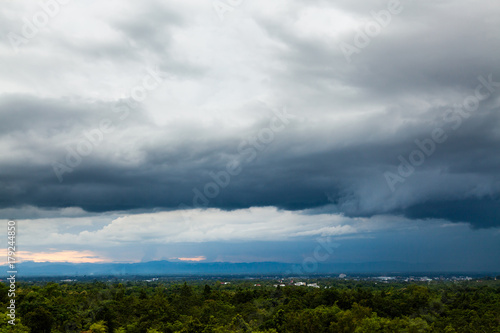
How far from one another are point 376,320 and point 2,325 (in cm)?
4739

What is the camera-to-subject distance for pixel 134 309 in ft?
296

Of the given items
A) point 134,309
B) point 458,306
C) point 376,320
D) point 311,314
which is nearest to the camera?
point 376,320

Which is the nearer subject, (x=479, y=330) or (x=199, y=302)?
(x=479, y=330)

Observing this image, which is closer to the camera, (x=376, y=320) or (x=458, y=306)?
(x=376, y=320)

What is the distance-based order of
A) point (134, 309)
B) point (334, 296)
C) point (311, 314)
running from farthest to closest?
point (334, 296)
point (134, 309)
point (311, 314)

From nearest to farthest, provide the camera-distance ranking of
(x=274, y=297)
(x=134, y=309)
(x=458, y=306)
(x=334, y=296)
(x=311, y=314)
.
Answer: (x=311, y=314) → (x=134, y=309) → (x=458, y=306) → (x=334, y=296) → (x=274, y=297)

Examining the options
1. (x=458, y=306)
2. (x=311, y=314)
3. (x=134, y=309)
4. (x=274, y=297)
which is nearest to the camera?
(x=311, y=314)

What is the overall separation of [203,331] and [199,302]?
46360 millimetres

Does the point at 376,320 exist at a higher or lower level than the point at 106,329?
higher

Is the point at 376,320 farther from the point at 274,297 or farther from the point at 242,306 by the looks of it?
the point at 274,297

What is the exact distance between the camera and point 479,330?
204 ft

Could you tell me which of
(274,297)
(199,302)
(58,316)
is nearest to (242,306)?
(199,302)

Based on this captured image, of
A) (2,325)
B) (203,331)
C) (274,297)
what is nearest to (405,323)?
(203,331)

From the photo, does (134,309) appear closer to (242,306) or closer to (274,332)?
(242,306)
